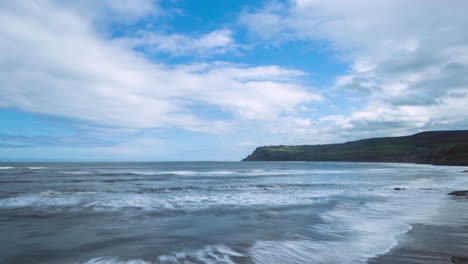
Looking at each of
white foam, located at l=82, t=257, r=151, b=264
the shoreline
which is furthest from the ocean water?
the shoreline

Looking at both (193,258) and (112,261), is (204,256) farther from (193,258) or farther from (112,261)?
(112,261)

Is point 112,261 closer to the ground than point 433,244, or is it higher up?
closer to the ground

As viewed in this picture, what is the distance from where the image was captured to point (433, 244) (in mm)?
9273

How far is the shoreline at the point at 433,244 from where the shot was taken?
7895 millimetres

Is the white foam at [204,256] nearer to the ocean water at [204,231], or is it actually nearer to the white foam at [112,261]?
the ocean water at [204,231]

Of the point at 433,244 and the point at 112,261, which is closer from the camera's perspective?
the point at 112,261

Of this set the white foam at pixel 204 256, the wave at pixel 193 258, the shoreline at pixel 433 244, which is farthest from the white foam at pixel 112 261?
the shoreline at pixel 433 244

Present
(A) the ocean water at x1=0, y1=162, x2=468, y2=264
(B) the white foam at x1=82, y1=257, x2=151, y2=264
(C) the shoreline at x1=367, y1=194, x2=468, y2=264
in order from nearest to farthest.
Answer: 1. (C) the shoreline at x1=367, y1=194, x2=468, y2=264
2. (B) the white foam at x1=82, y1=257, x2=151, y2=264
3. (A) the ocean water at x1=0, y1=162, x2=468, y2=264

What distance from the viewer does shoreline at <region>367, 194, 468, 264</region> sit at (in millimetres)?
7895

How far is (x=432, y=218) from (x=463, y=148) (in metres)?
102

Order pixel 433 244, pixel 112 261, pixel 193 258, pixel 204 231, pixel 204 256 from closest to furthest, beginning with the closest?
pixel 112 261 < pixel 193 258 < pixel 204 256 < pixel 433 244 < pixel 204 231

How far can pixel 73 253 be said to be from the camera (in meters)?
9.11

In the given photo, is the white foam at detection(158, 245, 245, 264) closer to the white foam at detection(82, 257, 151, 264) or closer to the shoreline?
the white foam at detection(82, 257, 151, 264)

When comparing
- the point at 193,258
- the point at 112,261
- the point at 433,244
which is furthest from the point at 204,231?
the point at 433,244
